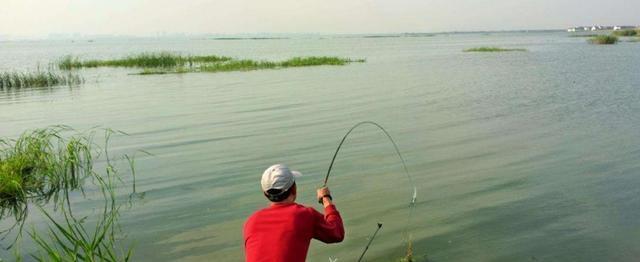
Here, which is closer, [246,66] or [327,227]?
[327,227]

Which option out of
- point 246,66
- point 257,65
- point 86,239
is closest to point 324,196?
point 86,239

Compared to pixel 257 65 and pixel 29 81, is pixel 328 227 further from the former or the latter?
pixel 257 65

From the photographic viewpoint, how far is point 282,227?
3.40 meters

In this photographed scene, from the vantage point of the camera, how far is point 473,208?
797 cm

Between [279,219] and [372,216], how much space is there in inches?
179

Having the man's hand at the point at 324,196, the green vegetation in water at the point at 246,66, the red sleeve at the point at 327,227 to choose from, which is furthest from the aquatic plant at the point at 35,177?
the green vegetation in water at the point at 246,66

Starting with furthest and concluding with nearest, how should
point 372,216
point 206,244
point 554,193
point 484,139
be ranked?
point 484,139 < point 554,193 < point 372,216 < point 206,244

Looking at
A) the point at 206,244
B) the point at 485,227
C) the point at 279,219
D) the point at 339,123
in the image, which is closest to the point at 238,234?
the point at 206,244

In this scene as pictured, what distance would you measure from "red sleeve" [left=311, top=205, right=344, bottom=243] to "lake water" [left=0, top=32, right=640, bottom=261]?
8.89 feet

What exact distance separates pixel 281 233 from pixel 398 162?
25.1 feet

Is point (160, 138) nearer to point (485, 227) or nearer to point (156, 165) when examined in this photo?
point (156, 165)

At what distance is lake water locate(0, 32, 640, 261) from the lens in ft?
22.5

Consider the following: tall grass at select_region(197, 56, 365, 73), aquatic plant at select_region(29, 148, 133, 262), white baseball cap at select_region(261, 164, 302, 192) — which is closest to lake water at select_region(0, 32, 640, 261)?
aquatic plant at select_region(29, 148, 133, 262)

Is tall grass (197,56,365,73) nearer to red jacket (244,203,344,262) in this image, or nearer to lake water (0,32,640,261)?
lake water (0,32,640,261)
